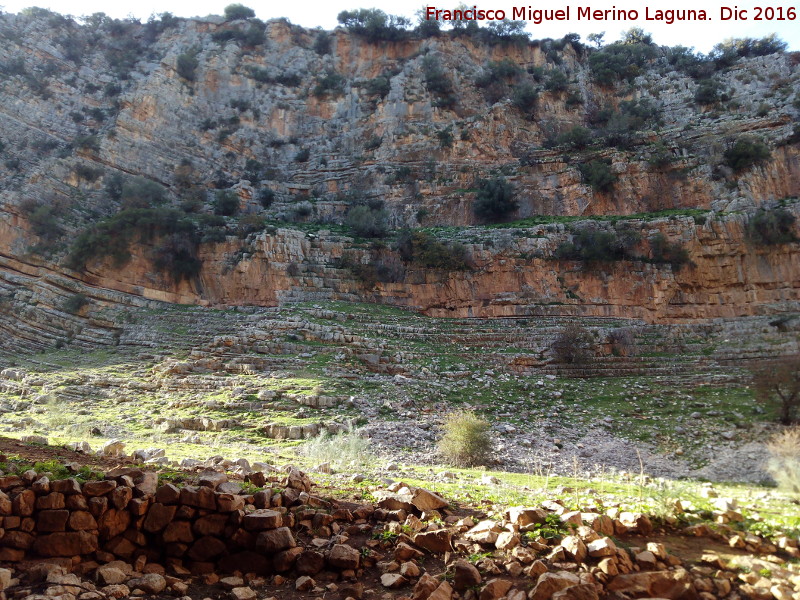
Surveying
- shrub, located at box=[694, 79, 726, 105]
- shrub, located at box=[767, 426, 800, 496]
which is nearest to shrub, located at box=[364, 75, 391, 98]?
shrub, located at box=[694, 79, 726, 105]

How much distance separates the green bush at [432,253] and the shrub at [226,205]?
12.2 metres

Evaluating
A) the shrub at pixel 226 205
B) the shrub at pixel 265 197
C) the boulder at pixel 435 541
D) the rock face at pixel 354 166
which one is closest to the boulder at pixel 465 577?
the boulder at pixel 435 541

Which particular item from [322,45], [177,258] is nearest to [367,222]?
[177,258]

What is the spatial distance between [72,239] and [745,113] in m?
41.7

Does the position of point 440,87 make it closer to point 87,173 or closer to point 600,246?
point 600,246

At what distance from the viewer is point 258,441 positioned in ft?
45.2

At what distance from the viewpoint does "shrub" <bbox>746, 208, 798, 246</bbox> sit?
26125mm

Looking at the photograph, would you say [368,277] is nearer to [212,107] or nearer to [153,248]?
[153,248]

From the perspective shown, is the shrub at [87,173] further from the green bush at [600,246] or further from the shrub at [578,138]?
the shrub at [578,138]

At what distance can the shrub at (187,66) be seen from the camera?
136ft

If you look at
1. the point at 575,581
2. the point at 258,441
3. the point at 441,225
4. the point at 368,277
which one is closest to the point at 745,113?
the point at 441,225

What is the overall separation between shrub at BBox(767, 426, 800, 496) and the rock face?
1965 centimetres

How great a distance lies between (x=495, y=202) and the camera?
33.7m

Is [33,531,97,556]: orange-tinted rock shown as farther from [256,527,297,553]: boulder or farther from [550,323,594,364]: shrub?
[550,323,594,364]: shrub
